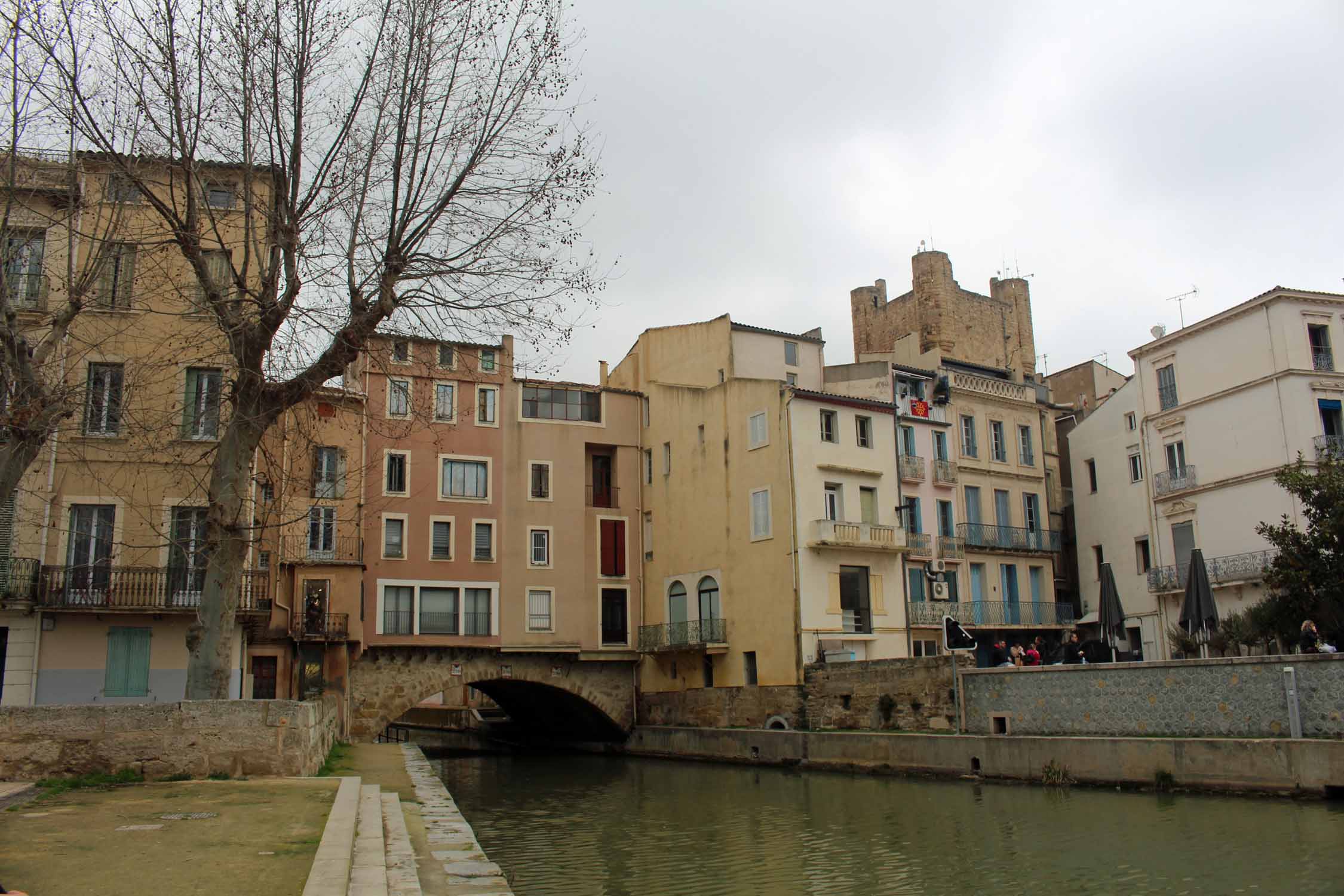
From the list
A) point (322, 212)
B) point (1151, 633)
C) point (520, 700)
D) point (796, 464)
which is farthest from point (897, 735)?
point (520, 700)

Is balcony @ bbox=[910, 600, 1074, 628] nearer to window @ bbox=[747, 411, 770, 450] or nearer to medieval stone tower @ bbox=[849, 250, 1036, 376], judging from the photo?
window @ bbox=[747, 411, 770, 450]

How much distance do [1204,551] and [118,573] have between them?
Answer: 114 ft

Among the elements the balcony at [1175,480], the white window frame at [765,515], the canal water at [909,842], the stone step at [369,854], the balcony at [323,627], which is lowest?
the canal water at [909,842]

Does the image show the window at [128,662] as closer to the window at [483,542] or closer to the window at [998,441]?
the window at [483,542]

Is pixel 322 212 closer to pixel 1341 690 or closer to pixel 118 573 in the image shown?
pixel 118 573

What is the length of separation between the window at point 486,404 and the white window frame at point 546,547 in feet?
14.5

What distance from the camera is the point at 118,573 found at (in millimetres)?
28266

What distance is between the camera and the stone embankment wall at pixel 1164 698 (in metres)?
21.4

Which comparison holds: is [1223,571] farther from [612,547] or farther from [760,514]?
[612,547]

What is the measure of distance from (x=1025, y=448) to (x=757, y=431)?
1433cm

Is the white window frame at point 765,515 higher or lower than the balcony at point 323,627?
higher

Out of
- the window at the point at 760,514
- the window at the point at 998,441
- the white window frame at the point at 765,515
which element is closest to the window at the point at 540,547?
the white window frame at the point at 765,515

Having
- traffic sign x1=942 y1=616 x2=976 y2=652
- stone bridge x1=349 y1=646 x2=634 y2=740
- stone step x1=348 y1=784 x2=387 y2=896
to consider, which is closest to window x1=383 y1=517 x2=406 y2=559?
stone bridge x1=349 y1=646 x2=634 y2=740

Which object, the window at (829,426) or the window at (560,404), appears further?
the window at (560,404)
